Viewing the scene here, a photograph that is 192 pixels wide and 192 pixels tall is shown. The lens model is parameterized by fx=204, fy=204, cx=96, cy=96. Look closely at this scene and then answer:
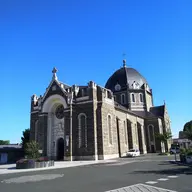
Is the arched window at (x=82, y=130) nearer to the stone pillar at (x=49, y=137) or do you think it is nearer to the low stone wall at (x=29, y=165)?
the stone pillar at (x=49, y=137)

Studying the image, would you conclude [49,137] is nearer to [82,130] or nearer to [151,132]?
[82,130]

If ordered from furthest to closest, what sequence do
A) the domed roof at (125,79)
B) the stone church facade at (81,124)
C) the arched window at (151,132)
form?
1. the domed roof at (125,79)
2. the arched window at (151,132)
3. the stone church facade at (81,124)

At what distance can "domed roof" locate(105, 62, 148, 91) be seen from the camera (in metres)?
55.8

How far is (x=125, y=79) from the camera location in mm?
56188

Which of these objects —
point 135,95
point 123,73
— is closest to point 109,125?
point 135,95

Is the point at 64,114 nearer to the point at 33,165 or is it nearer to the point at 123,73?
the point at 33,165

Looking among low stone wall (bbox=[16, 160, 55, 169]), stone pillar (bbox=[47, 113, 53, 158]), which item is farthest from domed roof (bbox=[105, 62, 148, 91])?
low stone wall (bbox=[16, 160, 55, 169])

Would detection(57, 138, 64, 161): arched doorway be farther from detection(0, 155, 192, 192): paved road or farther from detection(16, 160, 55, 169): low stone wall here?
detection(0, 155, 192, 192): paved road

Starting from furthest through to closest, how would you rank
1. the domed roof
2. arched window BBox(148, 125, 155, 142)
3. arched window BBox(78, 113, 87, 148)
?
the domed roof → arched window BBox(148, 125, 155, 142) → arched window BBox(78, 113, 87, 148)

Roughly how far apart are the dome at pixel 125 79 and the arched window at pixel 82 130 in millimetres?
23909

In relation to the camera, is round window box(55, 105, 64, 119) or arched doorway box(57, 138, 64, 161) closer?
arched doorway box(57, 138, 64, 161)

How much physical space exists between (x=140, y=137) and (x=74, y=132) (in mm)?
20789

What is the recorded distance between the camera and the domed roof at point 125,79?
183ft

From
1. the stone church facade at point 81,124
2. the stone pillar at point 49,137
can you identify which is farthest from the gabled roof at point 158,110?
the stone pillar at point 49,137
